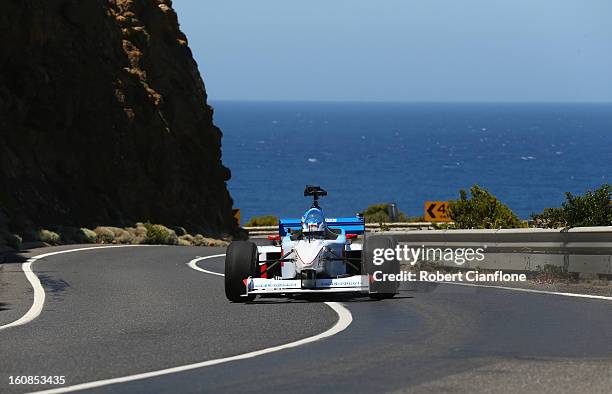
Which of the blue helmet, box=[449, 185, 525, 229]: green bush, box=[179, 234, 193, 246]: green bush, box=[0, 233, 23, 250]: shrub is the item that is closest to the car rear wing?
the blue helmet

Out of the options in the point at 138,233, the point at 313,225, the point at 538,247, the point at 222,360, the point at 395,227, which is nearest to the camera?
the point at 222,360

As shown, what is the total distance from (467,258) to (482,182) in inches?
6147

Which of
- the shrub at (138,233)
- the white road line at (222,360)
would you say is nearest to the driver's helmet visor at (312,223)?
the white road line at (222,360)

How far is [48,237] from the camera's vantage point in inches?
1389

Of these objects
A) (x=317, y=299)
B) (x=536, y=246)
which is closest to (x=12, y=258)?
(x=317, y=299)

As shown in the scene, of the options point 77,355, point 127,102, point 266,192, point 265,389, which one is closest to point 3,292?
point 77,355

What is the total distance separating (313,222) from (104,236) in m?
26.2

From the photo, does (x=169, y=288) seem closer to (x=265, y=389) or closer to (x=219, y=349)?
(x=219, y=349)

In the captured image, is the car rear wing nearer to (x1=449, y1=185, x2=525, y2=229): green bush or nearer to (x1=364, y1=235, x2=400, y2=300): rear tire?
(x1=364, y1=235, x2=400, y2=300): rear tire

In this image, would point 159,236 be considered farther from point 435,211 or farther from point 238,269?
point 238,269

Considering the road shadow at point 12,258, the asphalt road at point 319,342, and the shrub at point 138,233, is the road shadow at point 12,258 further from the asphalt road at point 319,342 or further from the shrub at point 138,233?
the shrub at point 138,233

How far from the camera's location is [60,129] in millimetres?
45219

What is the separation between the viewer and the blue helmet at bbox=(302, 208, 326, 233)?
15.5 meters

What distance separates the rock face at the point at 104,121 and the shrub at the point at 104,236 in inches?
51.9
